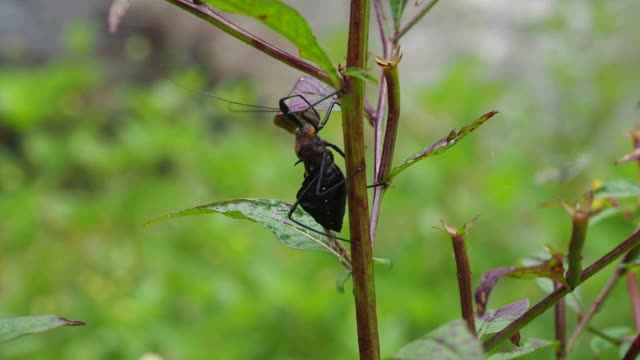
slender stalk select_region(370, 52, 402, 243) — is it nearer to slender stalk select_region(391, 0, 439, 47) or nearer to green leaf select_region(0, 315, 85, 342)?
slender stalk select_region(391, 0, 439, 47)

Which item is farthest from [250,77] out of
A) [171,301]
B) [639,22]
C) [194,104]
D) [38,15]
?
[171,301]

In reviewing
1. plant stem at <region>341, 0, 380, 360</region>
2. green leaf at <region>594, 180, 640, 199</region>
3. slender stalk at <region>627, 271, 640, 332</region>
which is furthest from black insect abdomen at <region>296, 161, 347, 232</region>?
slender stalk at <region>627, 271, 640, 332</region>

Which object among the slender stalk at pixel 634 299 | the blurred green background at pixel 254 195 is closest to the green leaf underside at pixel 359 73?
the slender stalk at pixel 634 299

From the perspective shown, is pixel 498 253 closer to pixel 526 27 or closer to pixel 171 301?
pixel 171 301

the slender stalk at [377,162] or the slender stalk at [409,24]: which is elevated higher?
the slender stalk at [409,24]

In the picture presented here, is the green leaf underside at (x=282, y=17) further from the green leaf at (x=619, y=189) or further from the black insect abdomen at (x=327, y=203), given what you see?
the green leaf at (x=619, y=189)

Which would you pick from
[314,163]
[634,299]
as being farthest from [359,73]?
[634,299]
